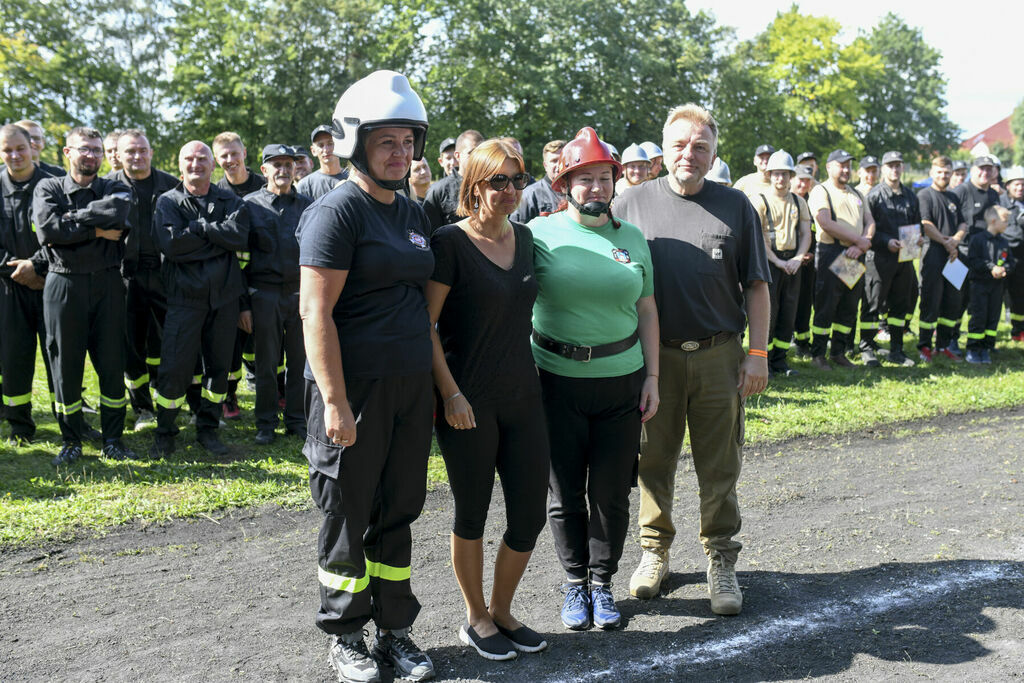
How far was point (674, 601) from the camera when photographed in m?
4.43

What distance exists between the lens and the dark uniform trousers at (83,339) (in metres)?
6.45

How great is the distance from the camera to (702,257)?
422 cm

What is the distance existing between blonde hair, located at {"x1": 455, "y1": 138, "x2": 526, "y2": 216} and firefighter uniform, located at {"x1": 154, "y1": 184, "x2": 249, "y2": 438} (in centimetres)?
357

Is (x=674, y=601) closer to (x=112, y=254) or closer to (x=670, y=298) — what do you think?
(x=670, y=298)

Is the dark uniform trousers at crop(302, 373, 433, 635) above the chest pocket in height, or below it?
below

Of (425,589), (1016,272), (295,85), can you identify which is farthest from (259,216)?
(295,85)

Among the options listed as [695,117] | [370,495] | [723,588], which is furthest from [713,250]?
[370,495]

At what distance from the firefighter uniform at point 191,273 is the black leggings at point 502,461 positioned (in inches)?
143

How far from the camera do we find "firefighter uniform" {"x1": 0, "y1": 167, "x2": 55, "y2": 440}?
6.86 m

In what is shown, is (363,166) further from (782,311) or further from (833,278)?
(833,278)

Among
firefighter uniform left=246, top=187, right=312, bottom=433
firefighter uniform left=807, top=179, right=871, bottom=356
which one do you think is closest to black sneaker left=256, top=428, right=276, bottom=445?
firefighter uniform left=246, top=187, right=312, bottom=433

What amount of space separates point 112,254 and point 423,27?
3142 centimetres

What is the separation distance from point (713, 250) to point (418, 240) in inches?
59.2

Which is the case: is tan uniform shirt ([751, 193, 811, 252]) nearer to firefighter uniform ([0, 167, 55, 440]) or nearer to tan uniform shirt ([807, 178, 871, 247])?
tan uniform shirt ([807, 178, 871, 247])
